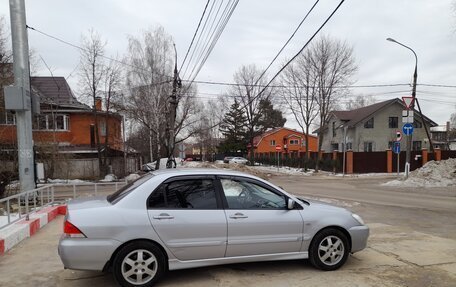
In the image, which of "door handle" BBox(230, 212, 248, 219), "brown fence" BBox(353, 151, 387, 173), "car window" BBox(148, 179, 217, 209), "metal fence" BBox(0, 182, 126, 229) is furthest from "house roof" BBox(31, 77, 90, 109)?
"door handle" BBox(230, 212, 248, 219)

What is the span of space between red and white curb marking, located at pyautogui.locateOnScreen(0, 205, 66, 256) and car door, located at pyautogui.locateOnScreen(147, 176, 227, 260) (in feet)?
10.9

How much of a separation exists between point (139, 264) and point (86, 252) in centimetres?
64

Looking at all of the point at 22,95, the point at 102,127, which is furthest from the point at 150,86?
the point at 22,95

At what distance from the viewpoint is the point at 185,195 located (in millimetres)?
5184

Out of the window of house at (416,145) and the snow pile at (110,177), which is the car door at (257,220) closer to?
the snow pile at (110,177)

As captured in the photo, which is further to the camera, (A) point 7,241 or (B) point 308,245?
(A) point 7,241

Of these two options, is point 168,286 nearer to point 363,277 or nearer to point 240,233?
point 240,233

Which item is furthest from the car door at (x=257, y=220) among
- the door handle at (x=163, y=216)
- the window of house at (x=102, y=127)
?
the window of house at (x=102, y=127)

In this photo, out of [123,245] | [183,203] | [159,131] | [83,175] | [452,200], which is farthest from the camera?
[159,131]

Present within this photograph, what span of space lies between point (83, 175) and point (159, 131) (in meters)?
9.20

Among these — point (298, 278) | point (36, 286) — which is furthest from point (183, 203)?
point (36, 286)

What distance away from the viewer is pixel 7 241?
668 cm

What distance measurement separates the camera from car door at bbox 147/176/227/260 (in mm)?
4918

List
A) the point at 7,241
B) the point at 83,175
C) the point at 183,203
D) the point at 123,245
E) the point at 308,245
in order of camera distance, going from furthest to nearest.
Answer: the point at 83,175
the point at 7,241
the point at 308,245
the point at 183,203
the point at 123,245
